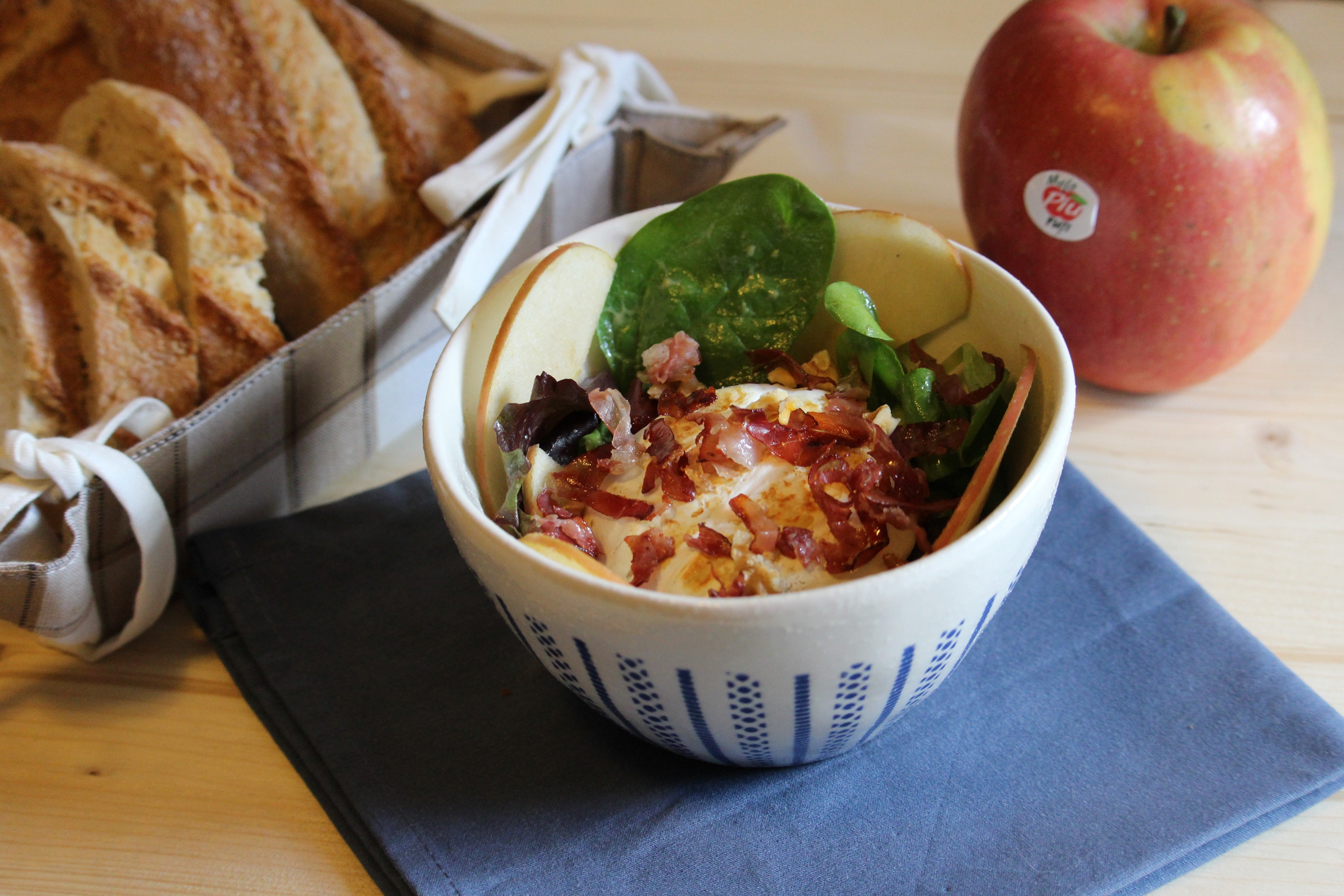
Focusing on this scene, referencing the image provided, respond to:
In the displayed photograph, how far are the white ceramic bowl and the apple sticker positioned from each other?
0.36 m

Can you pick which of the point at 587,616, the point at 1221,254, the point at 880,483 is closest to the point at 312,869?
the point at 587,616

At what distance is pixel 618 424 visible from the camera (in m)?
0.88

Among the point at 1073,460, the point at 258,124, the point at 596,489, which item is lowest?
the point at 1073,460

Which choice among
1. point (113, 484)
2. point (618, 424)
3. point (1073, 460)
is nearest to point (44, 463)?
point (113, 484)

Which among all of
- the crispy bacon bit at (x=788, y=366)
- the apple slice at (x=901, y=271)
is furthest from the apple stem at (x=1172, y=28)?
the crispy bacon bit at (x=788, y=366)

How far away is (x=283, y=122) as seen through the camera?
4.08 ft

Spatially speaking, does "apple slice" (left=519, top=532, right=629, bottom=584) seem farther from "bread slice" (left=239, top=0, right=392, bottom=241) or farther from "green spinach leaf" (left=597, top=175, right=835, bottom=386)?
"bread slice" (left=239, top=0, right=392, bottom=241)

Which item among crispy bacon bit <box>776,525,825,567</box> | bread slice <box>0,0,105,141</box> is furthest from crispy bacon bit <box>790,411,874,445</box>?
bread slice <box>0,0,105,141</box>

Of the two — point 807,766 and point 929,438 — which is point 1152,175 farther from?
point 807,766

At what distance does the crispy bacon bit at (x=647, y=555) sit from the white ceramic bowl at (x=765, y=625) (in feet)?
0.24

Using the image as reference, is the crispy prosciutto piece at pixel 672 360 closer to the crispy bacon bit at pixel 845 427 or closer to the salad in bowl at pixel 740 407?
the salad in bowl at pixel 740 407

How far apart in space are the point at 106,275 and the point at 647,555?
0.66 meters

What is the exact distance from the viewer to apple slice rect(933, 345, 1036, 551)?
71 cm

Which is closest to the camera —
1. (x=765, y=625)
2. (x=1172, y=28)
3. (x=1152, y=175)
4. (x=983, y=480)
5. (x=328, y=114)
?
(x=765, y=625)
